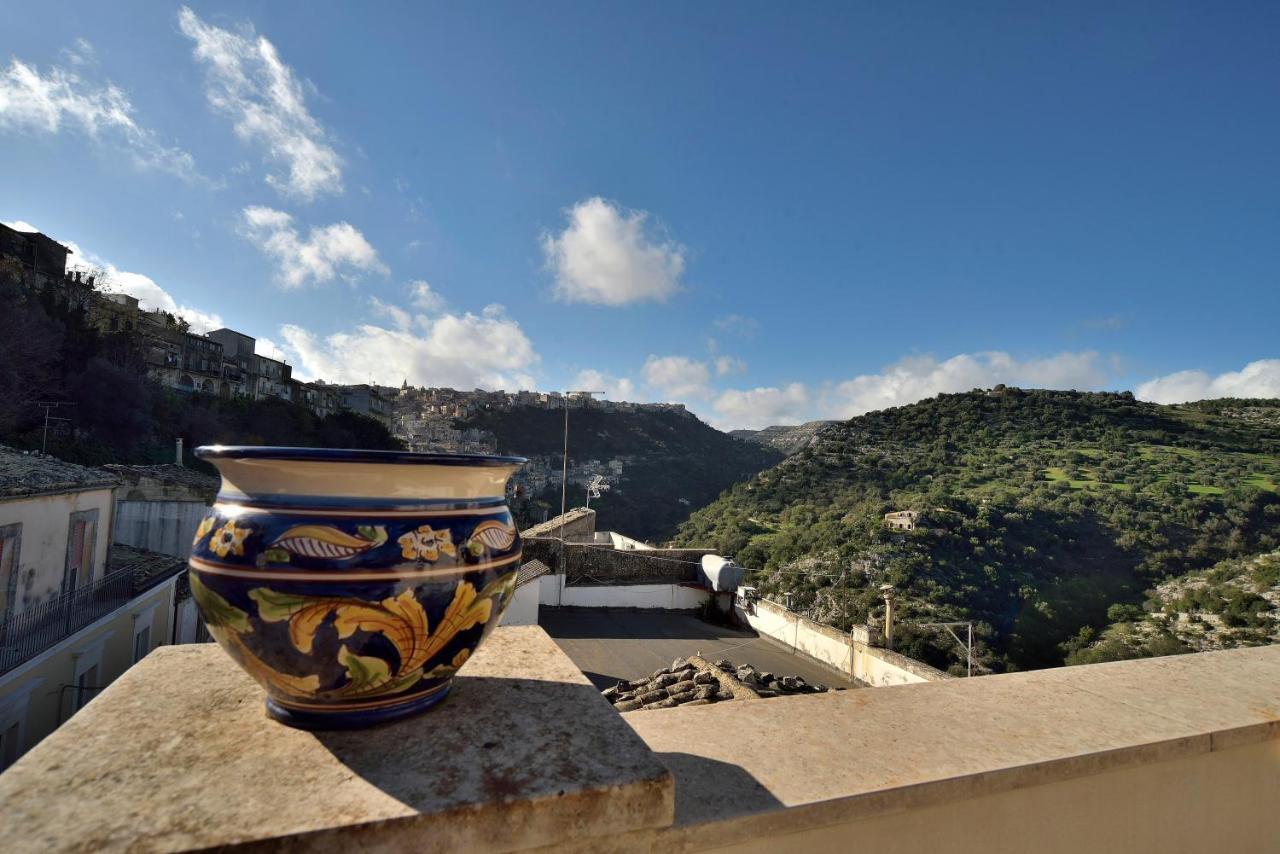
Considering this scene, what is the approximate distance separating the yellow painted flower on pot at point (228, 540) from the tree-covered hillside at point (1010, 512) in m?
19.9

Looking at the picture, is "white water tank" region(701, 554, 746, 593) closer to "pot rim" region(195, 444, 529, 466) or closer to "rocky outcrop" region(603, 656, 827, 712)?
"rocky outcrop" region(603, 656, 827, 712)

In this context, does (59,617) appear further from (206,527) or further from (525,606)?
(206,527)

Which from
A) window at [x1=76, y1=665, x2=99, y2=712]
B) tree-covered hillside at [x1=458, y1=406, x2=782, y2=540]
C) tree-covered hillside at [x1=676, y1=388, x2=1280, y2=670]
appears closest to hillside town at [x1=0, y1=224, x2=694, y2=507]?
tree-covered hillside at [x1=458, y1=406, x2=782, y2=540]

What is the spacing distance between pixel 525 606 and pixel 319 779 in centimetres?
1375

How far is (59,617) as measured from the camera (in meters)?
9.28

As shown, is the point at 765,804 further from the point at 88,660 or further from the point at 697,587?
the point at 697,587

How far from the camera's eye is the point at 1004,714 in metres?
1.59

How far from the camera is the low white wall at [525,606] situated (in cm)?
1351

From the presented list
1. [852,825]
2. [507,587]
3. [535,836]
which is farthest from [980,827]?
[507,587]

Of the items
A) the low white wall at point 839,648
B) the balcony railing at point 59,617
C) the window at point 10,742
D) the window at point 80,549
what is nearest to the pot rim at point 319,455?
the low white wall at point 839,648

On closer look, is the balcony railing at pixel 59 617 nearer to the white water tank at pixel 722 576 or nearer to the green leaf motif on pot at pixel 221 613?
the green leaf motif on pot at pixel 221 613

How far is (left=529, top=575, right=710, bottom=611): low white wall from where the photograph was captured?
1566 centimetres

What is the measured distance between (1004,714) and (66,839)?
1.92 metres

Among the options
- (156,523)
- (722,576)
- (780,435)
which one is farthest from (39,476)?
(780,435)
